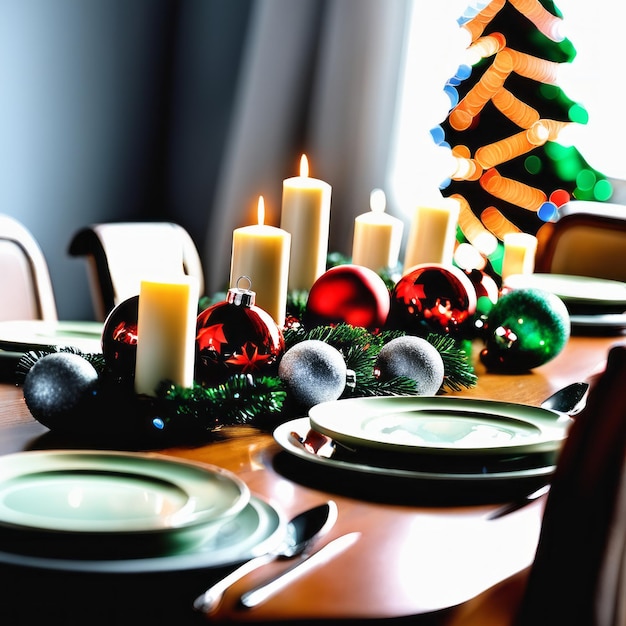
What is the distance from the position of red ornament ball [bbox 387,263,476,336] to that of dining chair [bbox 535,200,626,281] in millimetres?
1004

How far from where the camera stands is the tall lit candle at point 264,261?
110cm

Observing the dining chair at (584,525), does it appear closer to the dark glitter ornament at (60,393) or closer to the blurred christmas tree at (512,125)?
the dark glitter ornament at (60,393)

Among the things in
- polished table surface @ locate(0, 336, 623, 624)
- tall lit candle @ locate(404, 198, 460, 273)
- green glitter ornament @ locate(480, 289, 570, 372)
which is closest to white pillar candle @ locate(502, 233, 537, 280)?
tall lit candle @ locate(404, 198, 460, 273)

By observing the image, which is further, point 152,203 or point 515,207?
point 152,203

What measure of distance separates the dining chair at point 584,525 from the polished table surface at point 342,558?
25 millimetres

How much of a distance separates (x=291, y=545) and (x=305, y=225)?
697mm

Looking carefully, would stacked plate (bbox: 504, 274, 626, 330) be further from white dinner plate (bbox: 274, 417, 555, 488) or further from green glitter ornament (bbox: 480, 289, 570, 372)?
white dinner plate (bbox: 274, 417, 555, 488)

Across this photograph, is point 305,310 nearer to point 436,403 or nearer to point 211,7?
point 436,403

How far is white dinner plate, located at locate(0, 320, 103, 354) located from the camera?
1.17 m

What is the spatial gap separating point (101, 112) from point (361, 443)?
9.05ft

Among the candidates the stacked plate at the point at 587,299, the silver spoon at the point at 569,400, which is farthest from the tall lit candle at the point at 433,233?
the silver spoon at the point at 569,400

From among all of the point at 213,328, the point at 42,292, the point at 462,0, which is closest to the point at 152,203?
the point at 462,0

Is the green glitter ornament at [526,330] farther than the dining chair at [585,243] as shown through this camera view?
No

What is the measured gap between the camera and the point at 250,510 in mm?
655
